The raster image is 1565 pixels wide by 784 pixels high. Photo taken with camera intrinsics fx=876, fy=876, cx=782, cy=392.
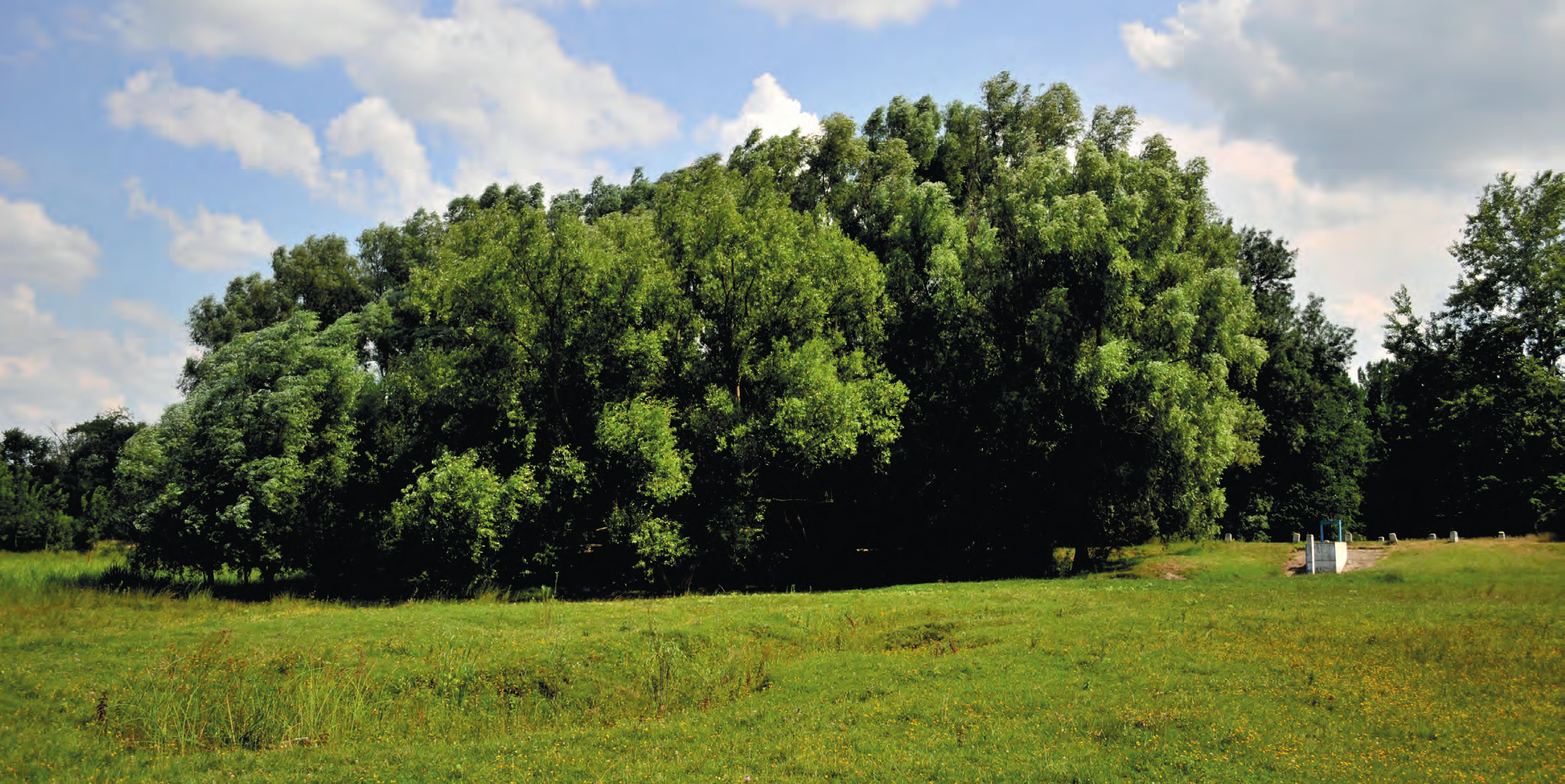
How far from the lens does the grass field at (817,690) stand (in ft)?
40.6

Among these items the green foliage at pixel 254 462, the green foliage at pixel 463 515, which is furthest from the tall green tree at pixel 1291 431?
the green foliage at pixel 254 462

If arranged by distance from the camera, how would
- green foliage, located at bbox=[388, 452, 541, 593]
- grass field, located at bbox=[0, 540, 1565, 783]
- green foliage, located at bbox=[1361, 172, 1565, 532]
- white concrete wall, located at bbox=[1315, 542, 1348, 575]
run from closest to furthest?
1. grass field, located at bbox=[0, 540, 1565, 783]
2. green foliage, located at bbox=[388, 452, 541, 593]
3. white concrete wall, located at bbox=[1315, 542, 1348, 575]
4. green foliage, located at bbox=[1361, 172, 1565, 532]

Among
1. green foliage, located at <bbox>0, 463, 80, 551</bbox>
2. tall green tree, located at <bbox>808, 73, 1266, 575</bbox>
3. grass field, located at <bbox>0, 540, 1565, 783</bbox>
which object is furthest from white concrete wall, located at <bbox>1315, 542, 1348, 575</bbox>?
green foliage, located at <bbox>0, 463, 80, 551</bbox>

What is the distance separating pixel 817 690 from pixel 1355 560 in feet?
98.4

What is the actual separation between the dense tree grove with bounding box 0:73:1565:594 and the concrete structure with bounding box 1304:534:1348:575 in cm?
421

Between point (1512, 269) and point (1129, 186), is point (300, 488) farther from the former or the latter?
point (1512, 269)

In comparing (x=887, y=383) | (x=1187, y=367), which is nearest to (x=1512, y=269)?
(x=1187, y=367)

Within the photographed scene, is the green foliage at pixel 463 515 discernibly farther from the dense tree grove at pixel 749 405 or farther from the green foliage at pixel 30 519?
the green foliage at pixel 30 519

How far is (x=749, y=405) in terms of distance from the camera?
3775cm

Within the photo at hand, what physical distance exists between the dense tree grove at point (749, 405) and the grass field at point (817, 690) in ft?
29.7

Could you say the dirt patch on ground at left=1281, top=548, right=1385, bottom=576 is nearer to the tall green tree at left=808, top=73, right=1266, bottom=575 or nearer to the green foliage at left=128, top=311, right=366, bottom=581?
the tall green tree at left=808, top=73, right=1266, bottom=575

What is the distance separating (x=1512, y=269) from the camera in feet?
180

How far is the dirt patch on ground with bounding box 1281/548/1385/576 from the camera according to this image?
34.7 meters

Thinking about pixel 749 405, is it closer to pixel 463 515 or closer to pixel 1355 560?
pixel 463 515
